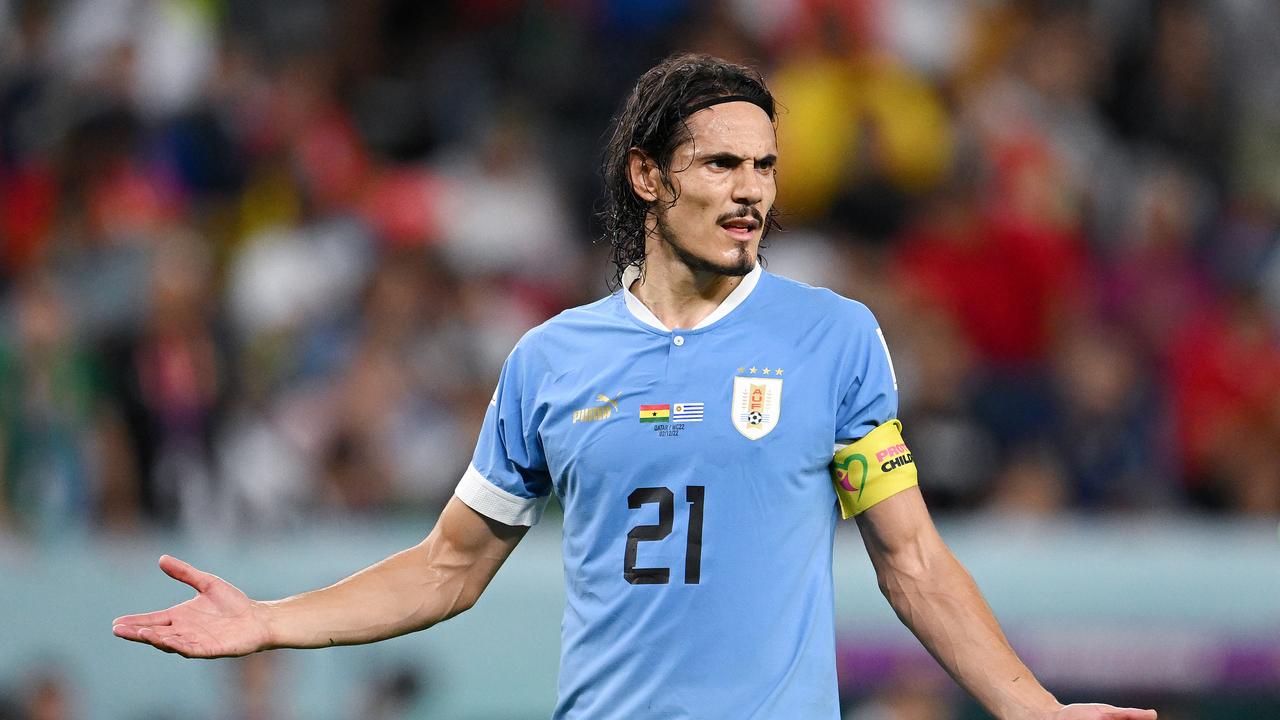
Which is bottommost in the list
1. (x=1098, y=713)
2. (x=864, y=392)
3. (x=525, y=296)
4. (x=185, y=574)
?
(x=1098, y=713)

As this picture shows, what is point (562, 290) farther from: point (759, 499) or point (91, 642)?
point (759, 499)

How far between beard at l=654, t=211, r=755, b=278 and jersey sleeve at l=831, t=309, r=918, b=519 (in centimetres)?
30

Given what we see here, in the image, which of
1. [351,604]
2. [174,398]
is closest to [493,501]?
[351,604]

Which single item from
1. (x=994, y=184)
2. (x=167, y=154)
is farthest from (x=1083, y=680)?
(x=167, y=154)

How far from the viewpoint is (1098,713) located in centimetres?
377

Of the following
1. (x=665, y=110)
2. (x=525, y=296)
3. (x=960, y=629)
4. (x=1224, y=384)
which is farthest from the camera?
(x=525, y=296)

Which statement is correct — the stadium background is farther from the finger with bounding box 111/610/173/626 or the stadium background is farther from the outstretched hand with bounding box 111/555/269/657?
the finger with bounding box 111/610/173/626

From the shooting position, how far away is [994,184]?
1009cm

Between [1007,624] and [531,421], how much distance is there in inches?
165

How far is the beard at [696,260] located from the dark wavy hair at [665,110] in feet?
0.22

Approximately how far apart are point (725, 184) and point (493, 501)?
39.2 inches

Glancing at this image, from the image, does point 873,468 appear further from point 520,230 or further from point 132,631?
point 520,230

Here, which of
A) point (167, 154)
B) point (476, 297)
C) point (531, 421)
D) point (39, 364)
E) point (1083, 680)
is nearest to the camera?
point (531, 421)

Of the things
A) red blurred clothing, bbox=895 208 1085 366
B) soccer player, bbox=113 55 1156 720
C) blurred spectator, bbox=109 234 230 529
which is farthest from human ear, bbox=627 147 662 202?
red blurred clothing, bbox=895 208 1085 366
